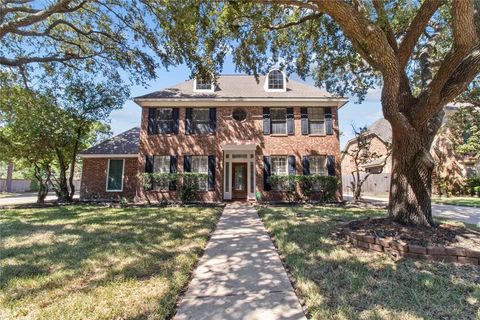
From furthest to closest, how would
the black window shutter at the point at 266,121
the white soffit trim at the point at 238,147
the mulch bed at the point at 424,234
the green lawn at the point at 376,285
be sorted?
the black window shutter at the point at 266,121
the white soffit trim at the point at 238,147
the mulch bed at the point at 424,234
the green lawn at the point at 376,285

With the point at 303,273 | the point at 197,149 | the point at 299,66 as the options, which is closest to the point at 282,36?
the point at 299,66

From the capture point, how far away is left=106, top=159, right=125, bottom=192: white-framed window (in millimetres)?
14914

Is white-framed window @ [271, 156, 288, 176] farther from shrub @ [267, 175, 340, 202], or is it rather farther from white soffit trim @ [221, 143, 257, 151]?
white soffit trim @ [221, 143, 257, 151]

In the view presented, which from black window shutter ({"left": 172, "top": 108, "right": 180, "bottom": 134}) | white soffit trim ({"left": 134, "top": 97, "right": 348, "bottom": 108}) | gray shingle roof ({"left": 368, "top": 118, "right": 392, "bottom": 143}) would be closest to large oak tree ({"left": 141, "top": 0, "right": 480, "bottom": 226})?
white soffit trim ({"left": 134, "top": 97, "right": 348, "bottom": 108})

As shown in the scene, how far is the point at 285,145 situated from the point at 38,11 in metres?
11.7

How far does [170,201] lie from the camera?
13570 millimetres

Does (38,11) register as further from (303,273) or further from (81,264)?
(303,273)

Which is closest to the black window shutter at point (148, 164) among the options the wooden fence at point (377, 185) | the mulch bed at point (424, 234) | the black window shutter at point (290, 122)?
the black window shutter at point (290, 122)

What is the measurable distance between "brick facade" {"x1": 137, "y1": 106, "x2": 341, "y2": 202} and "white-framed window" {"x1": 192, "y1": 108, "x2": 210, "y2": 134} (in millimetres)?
358

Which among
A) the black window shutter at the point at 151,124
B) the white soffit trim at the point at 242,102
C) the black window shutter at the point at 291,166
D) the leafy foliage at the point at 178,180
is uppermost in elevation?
the white soffit trim at the point at 242,102

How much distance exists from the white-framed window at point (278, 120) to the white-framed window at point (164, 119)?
18.9 ft

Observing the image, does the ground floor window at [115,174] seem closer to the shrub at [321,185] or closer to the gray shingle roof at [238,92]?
the gray shingle roof at [238,92]

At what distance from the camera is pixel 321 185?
13.3m

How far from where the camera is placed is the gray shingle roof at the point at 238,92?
1416 centimetres
